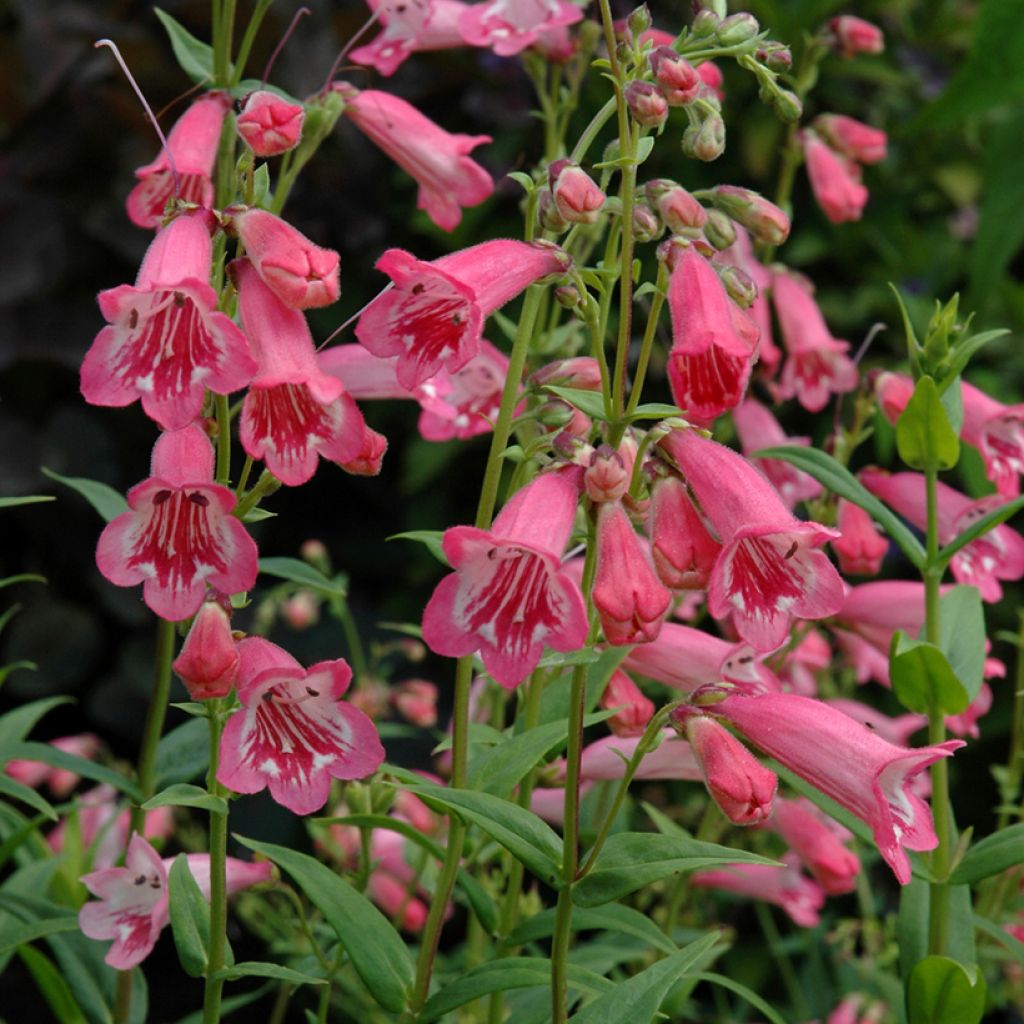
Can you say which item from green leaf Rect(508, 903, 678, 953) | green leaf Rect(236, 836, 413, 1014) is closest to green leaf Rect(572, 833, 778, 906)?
green leaf Rect(508, 903, 678, 953)

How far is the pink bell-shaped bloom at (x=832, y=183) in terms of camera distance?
7.46ft

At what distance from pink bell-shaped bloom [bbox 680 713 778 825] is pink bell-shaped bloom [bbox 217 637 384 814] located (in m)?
0.31

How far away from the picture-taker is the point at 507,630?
1.24 m

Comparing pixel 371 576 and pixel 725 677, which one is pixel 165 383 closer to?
pixel 725 677

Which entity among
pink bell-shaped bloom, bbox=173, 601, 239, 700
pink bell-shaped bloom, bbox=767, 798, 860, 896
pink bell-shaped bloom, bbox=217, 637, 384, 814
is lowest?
pink bell-shaped bloom, bbox=767, 798, 860, 896

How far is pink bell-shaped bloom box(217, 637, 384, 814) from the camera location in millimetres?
1299

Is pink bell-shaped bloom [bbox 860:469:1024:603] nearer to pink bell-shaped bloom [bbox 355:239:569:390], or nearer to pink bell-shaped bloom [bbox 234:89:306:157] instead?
pink bell-shaped bloom [bbox 355:239:569:390]

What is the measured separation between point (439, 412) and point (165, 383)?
0.57 metres

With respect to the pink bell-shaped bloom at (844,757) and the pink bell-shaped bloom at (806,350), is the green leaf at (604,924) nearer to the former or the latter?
the pink bell-shaped bloom at (844,757)

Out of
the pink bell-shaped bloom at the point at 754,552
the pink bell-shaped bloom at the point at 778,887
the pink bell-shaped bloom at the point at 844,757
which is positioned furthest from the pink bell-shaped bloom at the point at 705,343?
the pink bell-shaped bloom at the point at 778,887

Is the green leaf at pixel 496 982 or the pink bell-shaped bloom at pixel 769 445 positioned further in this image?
the pink bell-shaped bloom at pixel 769 445

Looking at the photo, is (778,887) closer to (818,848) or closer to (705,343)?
(818,848)

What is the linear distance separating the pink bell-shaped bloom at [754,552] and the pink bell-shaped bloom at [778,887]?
3.43 feet

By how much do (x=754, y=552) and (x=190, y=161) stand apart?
77 centimetres
